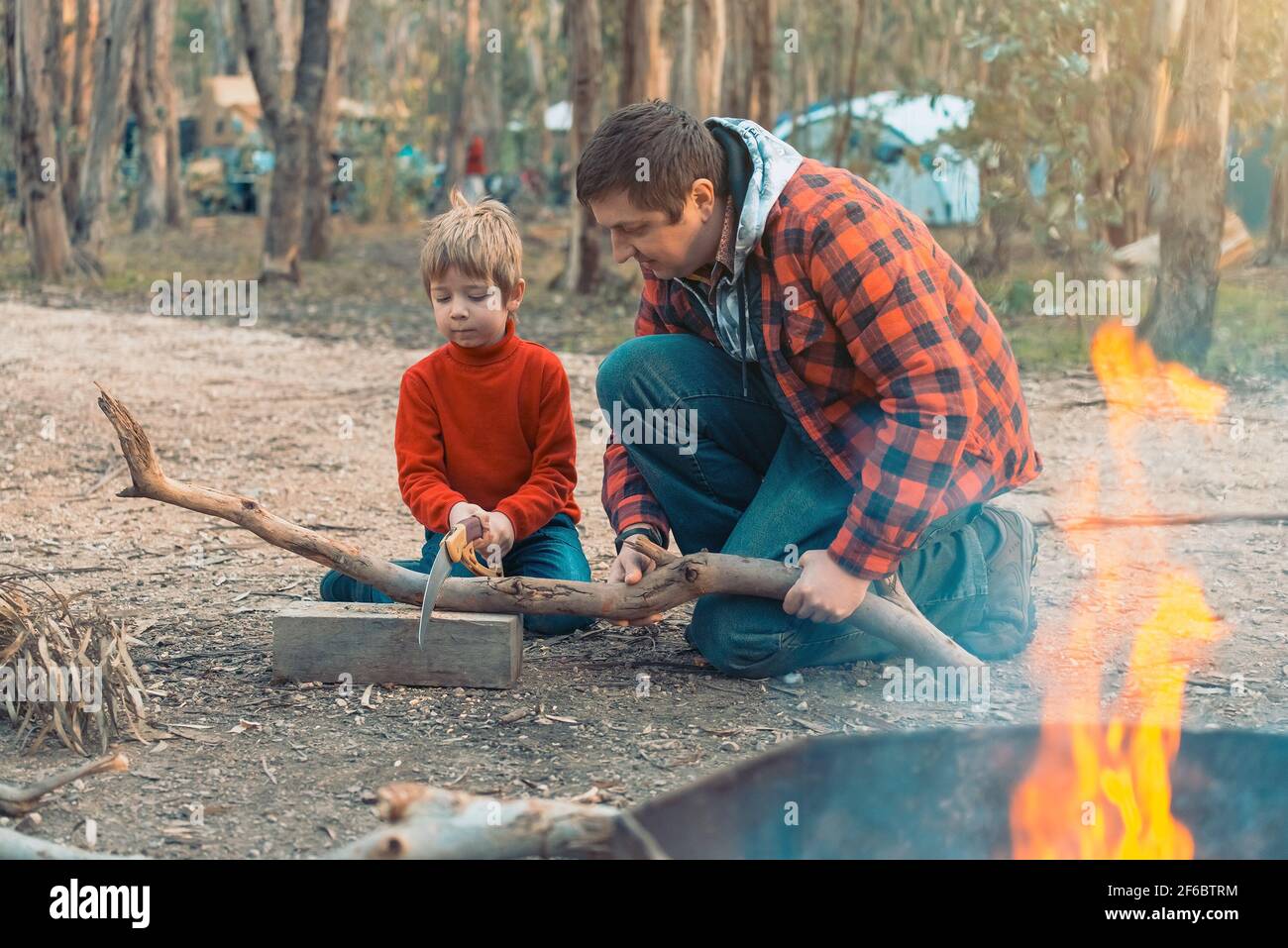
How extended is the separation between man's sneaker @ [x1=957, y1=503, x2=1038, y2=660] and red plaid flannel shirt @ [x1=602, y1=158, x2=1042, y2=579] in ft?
0.64

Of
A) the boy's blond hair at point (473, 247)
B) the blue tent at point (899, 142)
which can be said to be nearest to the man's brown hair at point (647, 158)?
the boy's blond hair at point (473, 247)

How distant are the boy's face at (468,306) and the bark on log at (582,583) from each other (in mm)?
594

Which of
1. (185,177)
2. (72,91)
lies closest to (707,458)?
(72,91)

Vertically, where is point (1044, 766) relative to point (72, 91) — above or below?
below

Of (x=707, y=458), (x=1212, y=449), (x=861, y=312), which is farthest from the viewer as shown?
(x=1212, y=449)

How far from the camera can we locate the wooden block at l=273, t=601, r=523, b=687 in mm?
3061

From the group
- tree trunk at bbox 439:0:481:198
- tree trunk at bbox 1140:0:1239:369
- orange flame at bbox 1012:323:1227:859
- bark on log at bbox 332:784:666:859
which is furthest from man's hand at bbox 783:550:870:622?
tree trunk at bbox 439:0:481:198

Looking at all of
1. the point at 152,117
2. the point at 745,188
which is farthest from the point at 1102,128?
the point at 152,117

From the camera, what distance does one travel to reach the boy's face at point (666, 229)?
9.00 feet

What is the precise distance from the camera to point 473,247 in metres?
3.14

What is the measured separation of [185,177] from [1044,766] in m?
21.1

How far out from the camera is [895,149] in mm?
23266

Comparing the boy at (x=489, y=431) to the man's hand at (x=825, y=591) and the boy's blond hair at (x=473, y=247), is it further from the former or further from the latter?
the man's hand at (x=825, y=591)
